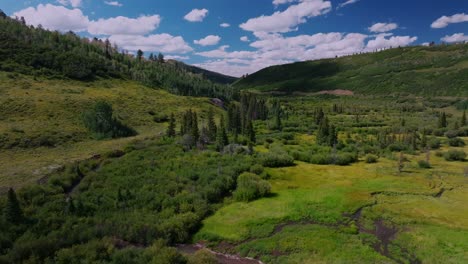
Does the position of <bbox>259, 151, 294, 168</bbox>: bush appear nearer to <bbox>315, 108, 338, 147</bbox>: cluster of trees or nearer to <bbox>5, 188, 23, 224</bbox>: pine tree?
<bbox>315, 108, 338, 147</bbox>: cluster of trees

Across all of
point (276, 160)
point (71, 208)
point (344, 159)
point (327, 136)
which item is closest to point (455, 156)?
point (344, 159)

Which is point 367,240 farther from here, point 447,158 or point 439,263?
point 447,158

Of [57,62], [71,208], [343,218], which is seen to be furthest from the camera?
[57,62]

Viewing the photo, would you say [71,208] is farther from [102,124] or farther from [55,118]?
[55,118]

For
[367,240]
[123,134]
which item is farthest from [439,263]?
[123,134]

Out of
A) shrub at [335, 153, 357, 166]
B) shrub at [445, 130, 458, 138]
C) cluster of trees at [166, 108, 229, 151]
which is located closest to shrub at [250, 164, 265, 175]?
cluster of trees at [166, 108, 229, 151]

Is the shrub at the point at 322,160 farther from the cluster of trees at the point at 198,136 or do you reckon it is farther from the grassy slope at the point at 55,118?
the grassy slope at the point at 55,118
